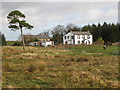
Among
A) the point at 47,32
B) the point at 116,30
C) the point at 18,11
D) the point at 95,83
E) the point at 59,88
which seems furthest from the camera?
the point at 47,32

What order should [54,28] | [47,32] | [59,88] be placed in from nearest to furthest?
[59,88] < [54,28] < [47,32]

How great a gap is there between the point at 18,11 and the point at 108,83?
27224 millimetres

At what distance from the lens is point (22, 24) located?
1224 inches

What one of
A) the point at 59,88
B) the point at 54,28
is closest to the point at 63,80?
the point at 59,88

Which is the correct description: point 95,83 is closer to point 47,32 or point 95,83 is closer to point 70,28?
point 70,28

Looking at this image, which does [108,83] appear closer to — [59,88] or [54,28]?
[59,88]

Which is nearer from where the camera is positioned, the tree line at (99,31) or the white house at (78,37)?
the tree line at (99,31)

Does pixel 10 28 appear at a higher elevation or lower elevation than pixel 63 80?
higher

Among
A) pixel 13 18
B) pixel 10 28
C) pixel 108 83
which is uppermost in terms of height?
pixel 13 18

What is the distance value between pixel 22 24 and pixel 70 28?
58.6 meters

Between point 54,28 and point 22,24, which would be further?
point 54,28

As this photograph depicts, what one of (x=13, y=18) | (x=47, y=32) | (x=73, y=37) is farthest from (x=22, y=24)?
(x=47, y=32)

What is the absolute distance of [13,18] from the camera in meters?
31.1

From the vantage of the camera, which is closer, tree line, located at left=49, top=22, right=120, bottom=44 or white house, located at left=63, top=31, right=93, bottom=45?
tree line, located at left=49, top=22, right=120, bottom=44
